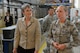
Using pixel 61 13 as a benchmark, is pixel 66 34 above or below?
below

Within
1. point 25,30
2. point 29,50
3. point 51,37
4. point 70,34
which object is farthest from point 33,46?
point 70,34

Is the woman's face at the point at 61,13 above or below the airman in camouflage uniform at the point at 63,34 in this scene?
above

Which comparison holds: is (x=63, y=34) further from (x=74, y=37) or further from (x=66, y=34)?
(x=74, y=37)

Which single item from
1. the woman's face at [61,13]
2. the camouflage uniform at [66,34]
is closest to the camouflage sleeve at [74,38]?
the camouflage uniform at [66,34]

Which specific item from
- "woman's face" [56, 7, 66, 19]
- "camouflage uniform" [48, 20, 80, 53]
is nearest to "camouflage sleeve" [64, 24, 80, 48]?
"camouflage uniform" [48, 20, 80, 53]

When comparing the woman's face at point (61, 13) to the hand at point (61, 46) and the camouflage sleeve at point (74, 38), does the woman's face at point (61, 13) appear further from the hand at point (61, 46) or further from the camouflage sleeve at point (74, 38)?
the hand at point (61, 46)

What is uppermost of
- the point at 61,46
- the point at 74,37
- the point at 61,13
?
the point at 61,13

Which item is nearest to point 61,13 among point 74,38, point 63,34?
point 63,34

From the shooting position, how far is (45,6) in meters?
21.8

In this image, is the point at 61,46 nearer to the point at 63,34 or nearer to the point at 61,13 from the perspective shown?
the point at 63,34

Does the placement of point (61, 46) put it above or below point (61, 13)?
below

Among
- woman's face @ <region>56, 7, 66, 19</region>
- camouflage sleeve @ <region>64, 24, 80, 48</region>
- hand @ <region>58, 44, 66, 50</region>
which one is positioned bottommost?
hand @ <region>58, 44, 66, 50</region>

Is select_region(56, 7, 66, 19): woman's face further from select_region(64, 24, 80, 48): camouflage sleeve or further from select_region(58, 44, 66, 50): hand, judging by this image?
select_region(58, 44, 66, 50): hand

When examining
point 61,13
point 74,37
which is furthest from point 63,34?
point 61,13
